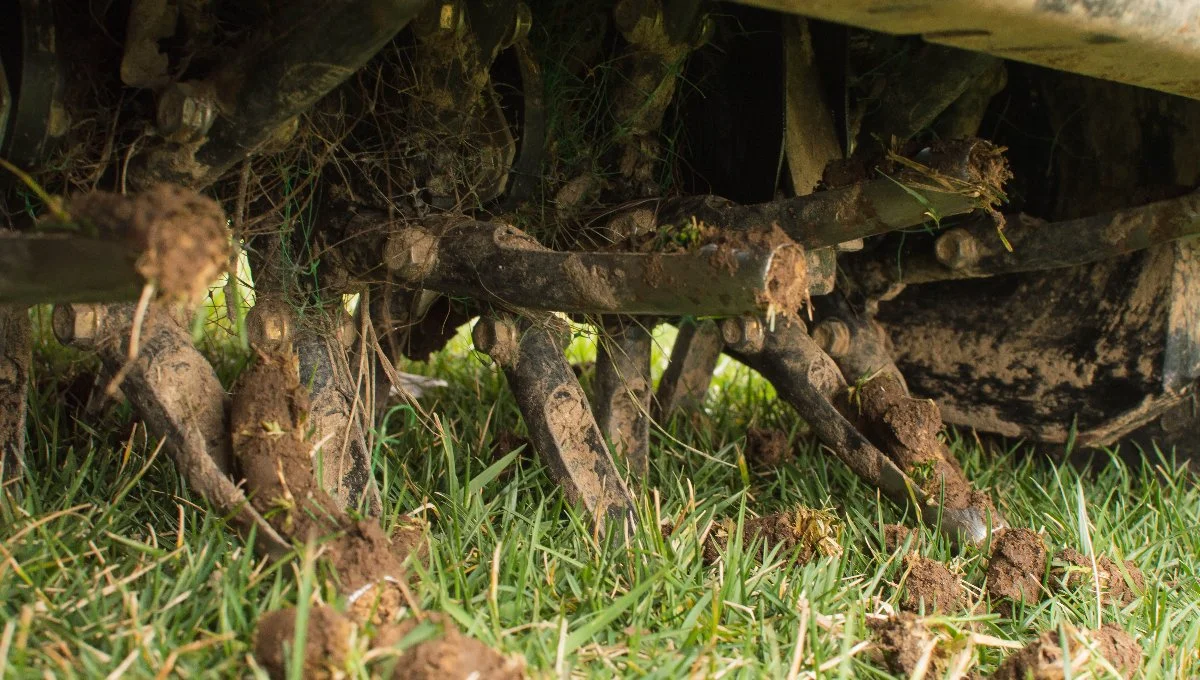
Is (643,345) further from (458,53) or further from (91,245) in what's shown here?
(91,245)

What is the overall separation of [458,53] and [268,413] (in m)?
0.59

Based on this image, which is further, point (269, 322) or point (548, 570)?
point (269, 322)

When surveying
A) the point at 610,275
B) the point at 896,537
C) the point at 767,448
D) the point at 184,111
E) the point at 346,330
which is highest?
the point at 184,111

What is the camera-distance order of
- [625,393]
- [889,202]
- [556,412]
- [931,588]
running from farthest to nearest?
[625,393] → [556,412] → [931,588] → [889,202]

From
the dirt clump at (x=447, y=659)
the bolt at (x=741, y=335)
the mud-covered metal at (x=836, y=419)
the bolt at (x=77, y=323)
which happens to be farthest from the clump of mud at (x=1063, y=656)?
the bolt at (x=77, y=323)

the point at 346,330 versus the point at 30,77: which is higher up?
the point at 30,77

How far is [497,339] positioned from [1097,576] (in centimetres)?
97

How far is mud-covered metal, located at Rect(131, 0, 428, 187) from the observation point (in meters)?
1.19

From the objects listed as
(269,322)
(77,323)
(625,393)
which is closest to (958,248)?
(625,393)

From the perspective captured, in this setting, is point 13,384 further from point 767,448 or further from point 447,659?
point 767,448

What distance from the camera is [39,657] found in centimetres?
114

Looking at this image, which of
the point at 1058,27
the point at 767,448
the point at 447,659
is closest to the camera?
the point at 447,659

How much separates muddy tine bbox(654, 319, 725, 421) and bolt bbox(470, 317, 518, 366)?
2.18 feet

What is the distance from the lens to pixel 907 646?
1.37 m
